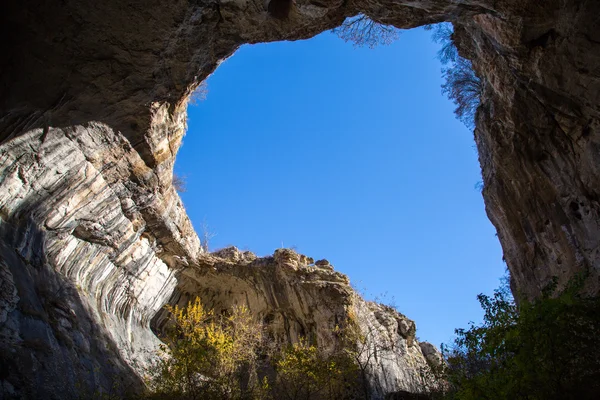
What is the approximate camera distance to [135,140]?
1327cm

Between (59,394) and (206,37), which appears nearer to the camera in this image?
(59,394)

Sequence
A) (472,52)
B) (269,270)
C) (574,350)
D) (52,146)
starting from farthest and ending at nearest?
(269,270), (472,52), (52,146), (574,350)

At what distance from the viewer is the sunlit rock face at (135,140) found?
904 centimetres

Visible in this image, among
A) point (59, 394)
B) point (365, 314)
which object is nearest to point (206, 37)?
point (59, 394)

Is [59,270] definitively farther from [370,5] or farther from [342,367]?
[370,5]

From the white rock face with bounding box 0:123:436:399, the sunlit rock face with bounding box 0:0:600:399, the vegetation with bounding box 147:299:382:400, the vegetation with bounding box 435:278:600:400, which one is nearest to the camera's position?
the vegetation with bounding box 435:278:600:400

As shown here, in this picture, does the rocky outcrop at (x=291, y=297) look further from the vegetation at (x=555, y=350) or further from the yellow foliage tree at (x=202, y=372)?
the vegetation at (x=555, y=350)

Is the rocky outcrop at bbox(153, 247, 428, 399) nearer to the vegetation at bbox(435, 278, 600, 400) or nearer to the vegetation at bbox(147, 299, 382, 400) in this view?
the vegetation at bbox(147, 299, 382, 400)

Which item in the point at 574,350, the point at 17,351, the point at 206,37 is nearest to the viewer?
the point at 574,350

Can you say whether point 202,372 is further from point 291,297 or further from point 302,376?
point 291,297

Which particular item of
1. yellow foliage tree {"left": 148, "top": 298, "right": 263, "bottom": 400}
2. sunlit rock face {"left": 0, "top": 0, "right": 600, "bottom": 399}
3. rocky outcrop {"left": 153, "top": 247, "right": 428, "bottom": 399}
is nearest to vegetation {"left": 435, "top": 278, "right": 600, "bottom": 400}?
sunlit rock face {"left": 0, "top": 0, "right": 600, "bottom": 399}

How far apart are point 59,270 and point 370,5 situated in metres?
12.1

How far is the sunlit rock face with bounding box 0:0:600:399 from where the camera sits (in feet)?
29.7

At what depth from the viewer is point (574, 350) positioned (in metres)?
6.07
